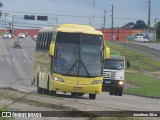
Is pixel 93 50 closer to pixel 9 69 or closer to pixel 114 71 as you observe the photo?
pixel 114 71

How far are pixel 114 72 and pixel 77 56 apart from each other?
1074cm

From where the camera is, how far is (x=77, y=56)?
→ 28.5m

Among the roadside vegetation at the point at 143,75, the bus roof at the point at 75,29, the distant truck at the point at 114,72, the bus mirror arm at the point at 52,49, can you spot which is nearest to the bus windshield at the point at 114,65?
the distant truck at the point at 114,72

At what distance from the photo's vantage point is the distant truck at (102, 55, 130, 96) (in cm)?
3850

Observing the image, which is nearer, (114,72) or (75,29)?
(75,29)

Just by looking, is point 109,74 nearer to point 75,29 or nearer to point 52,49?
point 75,29

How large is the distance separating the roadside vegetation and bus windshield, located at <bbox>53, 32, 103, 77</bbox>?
13.2m

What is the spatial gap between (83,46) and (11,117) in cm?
1659

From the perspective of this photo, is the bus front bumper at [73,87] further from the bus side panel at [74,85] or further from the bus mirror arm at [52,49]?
the bus mirror arm at [52,49]

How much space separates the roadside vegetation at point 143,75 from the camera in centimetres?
4559

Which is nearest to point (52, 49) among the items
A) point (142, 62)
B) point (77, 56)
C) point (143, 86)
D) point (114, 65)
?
point (77, 56)

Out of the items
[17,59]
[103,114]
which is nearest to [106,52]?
[103,114]

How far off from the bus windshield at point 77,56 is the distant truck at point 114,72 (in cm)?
965

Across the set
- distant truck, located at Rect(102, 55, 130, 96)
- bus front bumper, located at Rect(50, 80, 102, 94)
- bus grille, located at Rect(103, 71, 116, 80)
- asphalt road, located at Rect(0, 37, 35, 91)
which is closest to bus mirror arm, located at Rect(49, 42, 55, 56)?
bus front bumper, located at Rect(50, 80, 102, 94)
